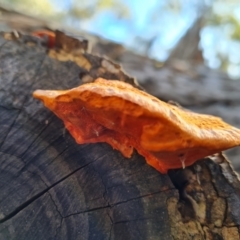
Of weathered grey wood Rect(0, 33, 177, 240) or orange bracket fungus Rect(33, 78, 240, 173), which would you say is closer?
orange bracket fungus Rect(33, 78, 240, 173)

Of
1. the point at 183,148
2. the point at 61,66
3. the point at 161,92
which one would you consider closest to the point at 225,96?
the point at 161,92

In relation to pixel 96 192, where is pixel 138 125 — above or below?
above

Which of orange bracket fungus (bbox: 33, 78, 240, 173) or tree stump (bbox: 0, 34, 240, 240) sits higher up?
orange bracket fungus (bbox: 33, 78, 240, 173)

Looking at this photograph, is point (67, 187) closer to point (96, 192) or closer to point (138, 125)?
point (96, 192)

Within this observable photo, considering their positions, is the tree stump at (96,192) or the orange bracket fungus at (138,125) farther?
the tree stump at (96,192)

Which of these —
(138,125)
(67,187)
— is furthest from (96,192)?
(138,125)
